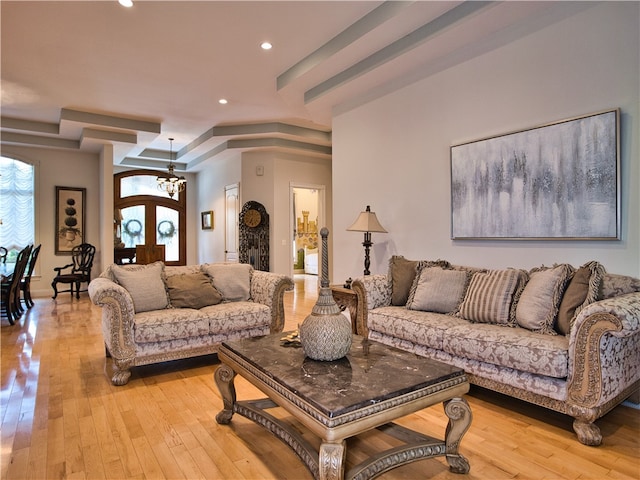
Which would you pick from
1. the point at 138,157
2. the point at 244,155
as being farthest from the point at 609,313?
the point at 138,157

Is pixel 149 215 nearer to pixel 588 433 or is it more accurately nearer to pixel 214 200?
pixel 214 200

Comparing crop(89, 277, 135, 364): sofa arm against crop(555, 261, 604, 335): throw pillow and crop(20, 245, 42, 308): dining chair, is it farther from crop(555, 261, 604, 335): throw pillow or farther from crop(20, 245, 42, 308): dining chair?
crop(20, 245, 42, 308): dining chair

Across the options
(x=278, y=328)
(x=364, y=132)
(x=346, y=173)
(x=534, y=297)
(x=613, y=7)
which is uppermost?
(x=613, y=7)

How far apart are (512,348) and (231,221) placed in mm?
6937

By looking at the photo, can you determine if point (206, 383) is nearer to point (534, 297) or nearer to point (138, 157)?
point (534, 297)

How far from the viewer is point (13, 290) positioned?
5316 mm

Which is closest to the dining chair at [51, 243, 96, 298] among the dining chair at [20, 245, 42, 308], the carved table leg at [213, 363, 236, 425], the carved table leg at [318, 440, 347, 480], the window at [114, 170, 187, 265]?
the dining chair at [20, 245, 42, 308]

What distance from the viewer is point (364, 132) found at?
4.92 m

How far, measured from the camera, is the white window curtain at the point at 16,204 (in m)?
7.50

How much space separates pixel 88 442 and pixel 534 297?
2.96m

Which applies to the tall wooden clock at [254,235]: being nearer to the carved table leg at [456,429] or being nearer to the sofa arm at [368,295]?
the sofa arm at [368,295]

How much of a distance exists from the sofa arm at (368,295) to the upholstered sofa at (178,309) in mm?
758

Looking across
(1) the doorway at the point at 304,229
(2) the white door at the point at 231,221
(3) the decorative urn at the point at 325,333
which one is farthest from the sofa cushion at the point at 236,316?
(1) the doorway at the point at 304,229

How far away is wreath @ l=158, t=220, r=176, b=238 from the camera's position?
10.2 metres
